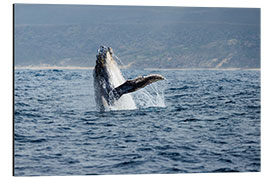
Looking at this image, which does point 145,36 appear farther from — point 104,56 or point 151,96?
point 151,96

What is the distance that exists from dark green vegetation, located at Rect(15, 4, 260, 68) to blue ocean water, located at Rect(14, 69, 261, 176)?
1.13 ft

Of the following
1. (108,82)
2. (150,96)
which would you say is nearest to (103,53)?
(108,82)

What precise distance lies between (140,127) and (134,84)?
1.02 metres

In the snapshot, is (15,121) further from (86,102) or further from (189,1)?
(189,1)

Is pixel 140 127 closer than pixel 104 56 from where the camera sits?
Yes

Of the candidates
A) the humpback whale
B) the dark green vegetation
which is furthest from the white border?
the humpback whale

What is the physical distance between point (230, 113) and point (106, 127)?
312cm

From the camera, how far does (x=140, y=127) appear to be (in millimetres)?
12367

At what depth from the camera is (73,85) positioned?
1359cm

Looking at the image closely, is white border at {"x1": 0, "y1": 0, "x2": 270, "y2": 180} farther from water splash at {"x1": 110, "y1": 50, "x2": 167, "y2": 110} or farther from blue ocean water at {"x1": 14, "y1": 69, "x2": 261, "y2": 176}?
water splash at {"x1": 110, "y1": 50, "x2": 167, "y2": 110}

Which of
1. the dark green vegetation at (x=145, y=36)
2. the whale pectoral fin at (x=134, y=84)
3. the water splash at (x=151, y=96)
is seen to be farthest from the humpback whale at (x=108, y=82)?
the water splash at (x=151, y=96)

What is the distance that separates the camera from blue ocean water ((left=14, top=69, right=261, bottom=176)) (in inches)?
451
